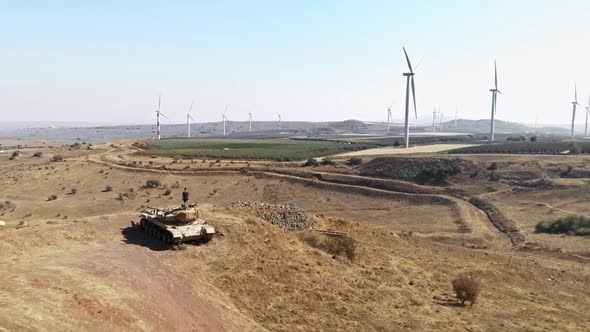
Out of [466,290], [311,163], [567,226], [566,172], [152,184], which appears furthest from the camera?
[311,163]

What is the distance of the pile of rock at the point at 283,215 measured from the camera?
3438 cm

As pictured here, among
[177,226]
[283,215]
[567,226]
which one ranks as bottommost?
[567,226]

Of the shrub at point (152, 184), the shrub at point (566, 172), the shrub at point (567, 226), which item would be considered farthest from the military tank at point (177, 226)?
the shrub at point (566, 172)

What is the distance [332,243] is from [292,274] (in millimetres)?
6400

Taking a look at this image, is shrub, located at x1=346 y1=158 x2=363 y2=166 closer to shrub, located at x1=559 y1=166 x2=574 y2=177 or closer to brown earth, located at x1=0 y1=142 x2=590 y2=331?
brown earth, located at x1=0 y1=142 x2=590 y2=331

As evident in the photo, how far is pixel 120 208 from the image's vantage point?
56.0m

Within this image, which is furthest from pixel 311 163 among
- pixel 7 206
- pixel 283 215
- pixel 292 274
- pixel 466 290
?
pixel 466 290

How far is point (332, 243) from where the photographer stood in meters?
31.5

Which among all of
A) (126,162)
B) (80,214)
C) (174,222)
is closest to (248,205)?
(174,222)

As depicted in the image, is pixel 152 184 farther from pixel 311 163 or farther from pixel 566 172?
pixel 566 172

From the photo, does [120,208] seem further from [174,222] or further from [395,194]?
[395,194]

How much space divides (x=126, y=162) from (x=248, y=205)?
57722 mm

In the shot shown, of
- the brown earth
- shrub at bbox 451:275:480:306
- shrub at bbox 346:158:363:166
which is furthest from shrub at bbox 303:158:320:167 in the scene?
shrub at bbox 451:275:480:306

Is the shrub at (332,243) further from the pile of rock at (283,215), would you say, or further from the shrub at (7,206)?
the shrub at (7,206)
